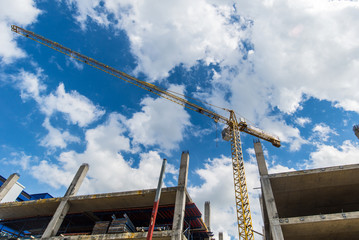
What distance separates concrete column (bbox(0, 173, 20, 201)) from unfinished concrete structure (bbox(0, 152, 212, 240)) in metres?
2.41

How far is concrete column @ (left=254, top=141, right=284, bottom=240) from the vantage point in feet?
49.5

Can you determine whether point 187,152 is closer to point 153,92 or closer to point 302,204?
point 302,204

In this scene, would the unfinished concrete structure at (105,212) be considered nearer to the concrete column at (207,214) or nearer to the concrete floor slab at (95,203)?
the concrete floor slab at (95,203)

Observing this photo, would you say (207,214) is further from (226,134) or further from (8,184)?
(8,184)

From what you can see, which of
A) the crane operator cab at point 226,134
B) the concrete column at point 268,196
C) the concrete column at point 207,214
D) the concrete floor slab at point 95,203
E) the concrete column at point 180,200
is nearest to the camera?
the concrete column at point 180,200

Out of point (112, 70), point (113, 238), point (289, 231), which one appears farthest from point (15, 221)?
point (289, 231)

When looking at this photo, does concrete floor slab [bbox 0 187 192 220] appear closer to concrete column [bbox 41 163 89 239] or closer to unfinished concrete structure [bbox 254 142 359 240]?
concrete column [bbox 41 163 89 239]

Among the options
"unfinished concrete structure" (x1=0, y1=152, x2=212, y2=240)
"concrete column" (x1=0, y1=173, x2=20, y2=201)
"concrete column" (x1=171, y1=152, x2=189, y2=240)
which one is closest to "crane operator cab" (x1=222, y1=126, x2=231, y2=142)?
"unfinished concrete structure" (x1=0, y1=152, x2=212, y2=240)

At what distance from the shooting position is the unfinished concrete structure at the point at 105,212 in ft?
54.9

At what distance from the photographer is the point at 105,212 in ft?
74.0

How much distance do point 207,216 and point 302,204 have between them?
1382 cm

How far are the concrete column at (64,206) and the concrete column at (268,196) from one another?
17.9 metres

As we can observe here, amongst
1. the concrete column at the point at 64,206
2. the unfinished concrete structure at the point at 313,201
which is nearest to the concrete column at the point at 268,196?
the unfinished concrete structure at the point at 313,201

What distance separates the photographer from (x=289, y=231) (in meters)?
16.7
